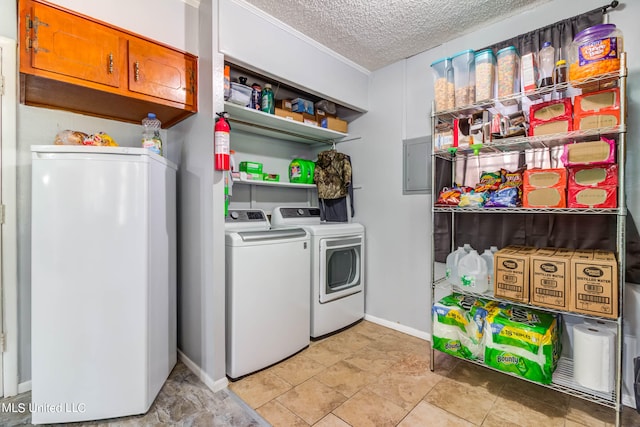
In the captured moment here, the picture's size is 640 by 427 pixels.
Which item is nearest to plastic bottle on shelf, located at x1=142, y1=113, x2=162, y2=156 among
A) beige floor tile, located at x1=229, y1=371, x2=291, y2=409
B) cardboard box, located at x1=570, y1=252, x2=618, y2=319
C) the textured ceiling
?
the textured ceiling

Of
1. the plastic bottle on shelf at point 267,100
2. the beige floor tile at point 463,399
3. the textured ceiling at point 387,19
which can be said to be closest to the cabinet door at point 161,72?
the plastic bottle on shelf at point 267,100

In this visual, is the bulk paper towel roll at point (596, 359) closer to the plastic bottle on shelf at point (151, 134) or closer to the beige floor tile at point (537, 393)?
the beige floor tile at point (537, 393)

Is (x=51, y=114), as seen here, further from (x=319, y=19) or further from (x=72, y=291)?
(x=319, y=19)

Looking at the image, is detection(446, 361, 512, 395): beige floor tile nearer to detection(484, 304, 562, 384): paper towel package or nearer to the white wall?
detection(484, 304, 562, 384): paper towel package

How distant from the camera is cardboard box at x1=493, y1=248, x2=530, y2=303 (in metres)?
1.71

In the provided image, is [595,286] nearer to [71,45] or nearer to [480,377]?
[480,377]

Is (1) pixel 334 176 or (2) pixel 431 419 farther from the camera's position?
(1) pixel 334 176

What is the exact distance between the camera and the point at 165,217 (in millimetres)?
1921

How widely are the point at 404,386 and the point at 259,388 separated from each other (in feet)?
3.16

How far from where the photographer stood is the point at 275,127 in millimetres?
2750

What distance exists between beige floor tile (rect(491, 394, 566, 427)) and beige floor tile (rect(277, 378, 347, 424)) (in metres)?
0.92

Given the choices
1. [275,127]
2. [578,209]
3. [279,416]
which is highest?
[275,127]

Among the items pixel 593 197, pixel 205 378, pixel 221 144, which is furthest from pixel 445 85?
pixel 205 378

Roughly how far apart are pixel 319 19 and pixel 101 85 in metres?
1.54
